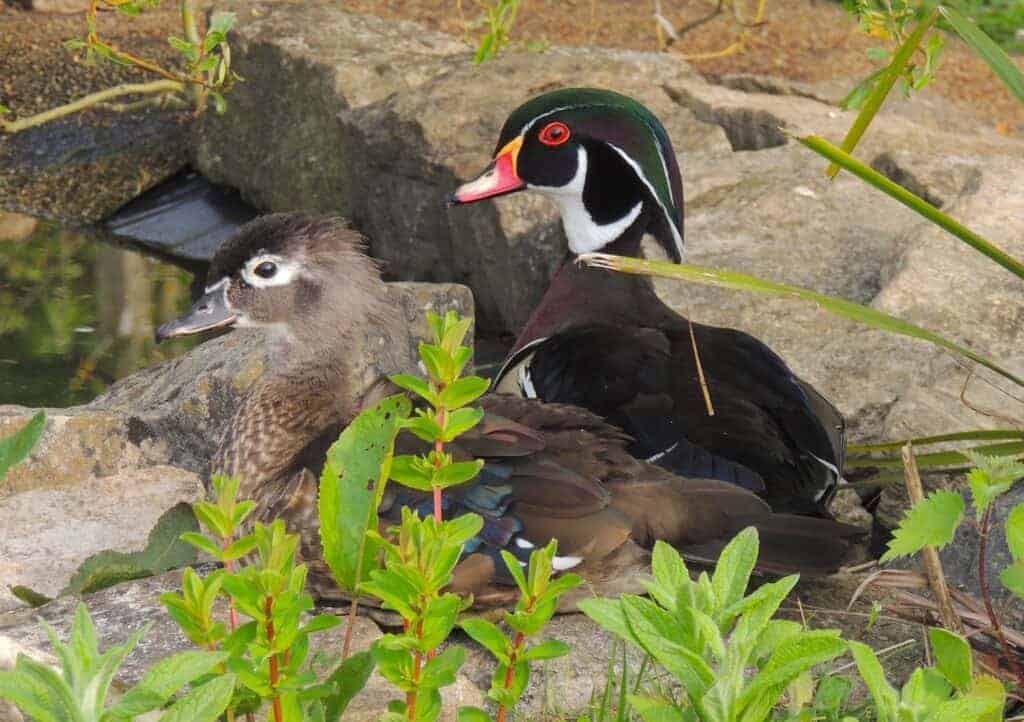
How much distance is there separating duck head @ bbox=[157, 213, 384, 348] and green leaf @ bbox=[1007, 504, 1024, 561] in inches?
58.9

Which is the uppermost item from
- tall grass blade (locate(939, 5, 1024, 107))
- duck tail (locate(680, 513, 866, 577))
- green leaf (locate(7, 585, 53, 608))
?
tall grass blade (locate(939, 5, 1024, 107))

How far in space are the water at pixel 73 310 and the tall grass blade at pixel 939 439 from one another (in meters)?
A: 1.99

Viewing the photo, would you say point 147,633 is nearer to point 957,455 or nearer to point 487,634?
point 487,634

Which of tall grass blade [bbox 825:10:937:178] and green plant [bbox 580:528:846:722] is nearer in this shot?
green plant [bbox 580:528:846:722]

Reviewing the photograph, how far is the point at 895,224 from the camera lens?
4074mm

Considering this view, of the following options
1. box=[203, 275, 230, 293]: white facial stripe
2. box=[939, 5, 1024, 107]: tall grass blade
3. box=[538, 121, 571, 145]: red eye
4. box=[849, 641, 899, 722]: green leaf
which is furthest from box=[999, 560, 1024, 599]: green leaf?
box=[538, 121, 571, 145]: red eye

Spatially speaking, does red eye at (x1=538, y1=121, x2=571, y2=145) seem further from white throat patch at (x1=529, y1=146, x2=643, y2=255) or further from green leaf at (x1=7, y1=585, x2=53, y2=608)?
green leaf at (x1=7, y1=585, x2=53, y2=608)

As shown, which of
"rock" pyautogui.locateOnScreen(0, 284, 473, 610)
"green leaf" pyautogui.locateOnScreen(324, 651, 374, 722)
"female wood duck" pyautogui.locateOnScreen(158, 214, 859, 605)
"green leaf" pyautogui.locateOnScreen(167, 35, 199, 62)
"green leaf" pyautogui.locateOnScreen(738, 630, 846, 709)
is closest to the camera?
Answer: "green leaf" pyautogui.locateOnScreen(738, 630, 846, 709)

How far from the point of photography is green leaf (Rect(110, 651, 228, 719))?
4.72 ft

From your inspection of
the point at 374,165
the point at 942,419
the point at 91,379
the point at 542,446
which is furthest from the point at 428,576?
the point at 374,165

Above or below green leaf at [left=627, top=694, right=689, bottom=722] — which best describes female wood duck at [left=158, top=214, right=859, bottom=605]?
below

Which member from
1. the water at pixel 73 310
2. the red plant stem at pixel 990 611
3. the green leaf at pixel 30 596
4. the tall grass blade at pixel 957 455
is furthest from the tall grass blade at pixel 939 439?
the water at pixel 73 310

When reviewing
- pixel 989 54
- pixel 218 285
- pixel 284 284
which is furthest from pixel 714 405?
pixel 218 285

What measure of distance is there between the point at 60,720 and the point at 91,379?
109 inches
